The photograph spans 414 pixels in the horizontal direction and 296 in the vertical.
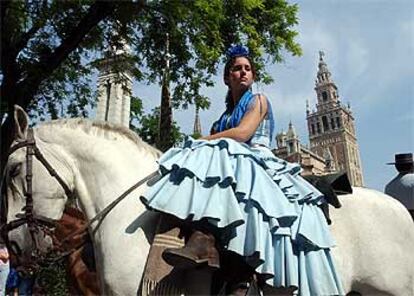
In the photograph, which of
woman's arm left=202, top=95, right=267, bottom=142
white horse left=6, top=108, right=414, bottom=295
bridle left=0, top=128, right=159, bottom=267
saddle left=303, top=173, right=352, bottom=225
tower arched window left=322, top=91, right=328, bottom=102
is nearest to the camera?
white horse left=6, top=108, right=414, bottom=295

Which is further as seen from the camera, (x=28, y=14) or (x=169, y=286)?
(x=28, y=14)

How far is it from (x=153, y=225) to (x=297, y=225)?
94 cm

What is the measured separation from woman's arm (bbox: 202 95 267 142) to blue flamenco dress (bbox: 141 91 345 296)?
49 millimetres

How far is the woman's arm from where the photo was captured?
129 inches

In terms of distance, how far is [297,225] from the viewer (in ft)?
10.6

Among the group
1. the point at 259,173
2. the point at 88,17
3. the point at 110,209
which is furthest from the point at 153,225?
the point at 88,17

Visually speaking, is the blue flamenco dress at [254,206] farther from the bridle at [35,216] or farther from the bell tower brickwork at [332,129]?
the bell tower brickwork at [332,129]

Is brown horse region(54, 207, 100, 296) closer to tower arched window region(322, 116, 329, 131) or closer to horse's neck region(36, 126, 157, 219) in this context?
horse's neck region(36, 126, 157, 219)

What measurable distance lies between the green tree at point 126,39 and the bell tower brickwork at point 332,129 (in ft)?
398

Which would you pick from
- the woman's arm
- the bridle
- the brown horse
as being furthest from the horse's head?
the brown horse

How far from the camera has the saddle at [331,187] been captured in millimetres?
3670

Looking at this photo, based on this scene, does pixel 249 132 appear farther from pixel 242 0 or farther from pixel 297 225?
pixel 242 0

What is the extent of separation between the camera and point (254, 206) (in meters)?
3.01

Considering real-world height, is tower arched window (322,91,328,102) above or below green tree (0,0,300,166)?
above
